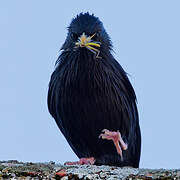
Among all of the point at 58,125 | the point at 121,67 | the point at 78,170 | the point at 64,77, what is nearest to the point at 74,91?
the point at 64,77

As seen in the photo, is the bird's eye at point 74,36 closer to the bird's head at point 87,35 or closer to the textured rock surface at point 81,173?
the bird's head at point 87,35

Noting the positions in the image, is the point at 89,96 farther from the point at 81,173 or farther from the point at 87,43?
the point at 81,173

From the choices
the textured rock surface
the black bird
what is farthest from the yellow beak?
the textured rock surface

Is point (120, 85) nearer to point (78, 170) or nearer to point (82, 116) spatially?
point (82, 116)

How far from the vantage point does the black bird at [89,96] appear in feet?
17.1

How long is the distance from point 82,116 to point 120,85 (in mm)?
800

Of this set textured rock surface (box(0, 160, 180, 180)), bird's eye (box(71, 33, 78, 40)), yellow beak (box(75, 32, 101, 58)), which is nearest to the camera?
textured rock surface (box(0, 160, 180, 180))

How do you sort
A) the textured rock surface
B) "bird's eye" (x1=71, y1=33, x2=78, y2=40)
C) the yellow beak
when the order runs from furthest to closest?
"bird's eye" (x1=71, y1=33, x2=78, y2=40)
the yellow beak
the textured rock surface

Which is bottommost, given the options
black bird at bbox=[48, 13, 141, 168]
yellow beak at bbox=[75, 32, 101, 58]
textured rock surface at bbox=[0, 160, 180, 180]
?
textured rock surface at bbox=[0, 160, 180, 180]

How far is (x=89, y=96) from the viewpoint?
5.20 m

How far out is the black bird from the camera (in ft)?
17.1

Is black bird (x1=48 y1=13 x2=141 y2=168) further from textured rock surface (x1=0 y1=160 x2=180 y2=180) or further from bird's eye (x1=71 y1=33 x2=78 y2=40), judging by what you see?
textured rock surface (x1=0 y1=160 x2=180 y2=180)

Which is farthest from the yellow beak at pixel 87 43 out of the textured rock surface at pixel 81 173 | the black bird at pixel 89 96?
the textured rock surface at pixel 81 173

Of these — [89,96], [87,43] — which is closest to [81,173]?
[89,96]
